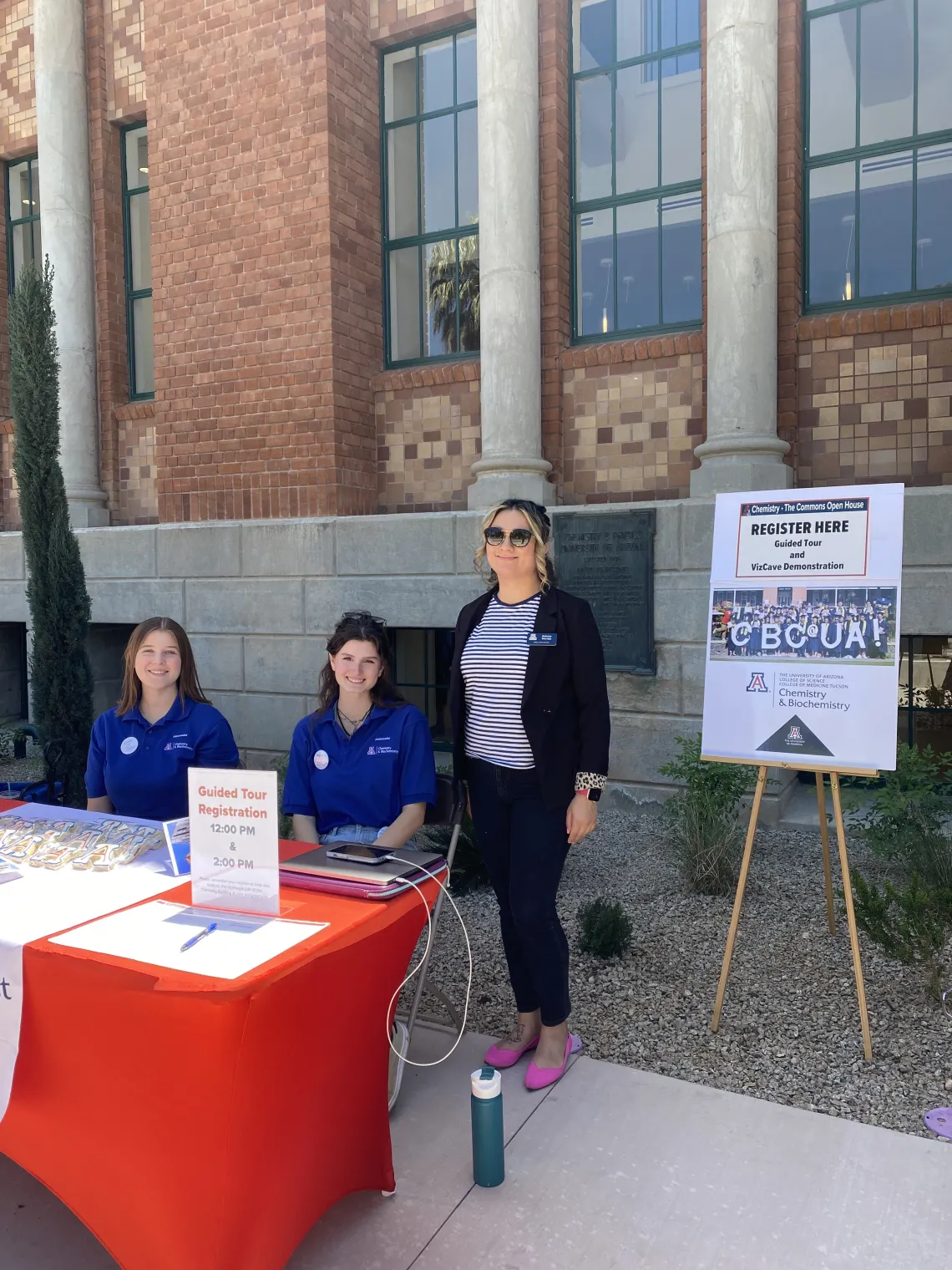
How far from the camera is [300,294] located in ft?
25.8

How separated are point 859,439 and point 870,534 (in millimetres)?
3430

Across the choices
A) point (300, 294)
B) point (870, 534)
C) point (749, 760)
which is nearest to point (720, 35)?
point (300, 294)

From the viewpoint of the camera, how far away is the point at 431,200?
27.3ft

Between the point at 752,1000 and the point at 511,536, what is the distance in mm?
2255

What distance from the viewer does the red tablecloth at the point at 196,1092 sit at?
2.04 m

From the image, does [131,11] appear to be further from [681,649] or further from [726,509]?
[726,509]

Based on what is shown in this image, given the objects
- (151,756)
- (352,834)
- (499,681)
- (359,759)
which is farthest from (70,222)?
(499,681)

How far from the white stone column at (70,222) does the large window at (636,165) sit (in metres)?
4.97

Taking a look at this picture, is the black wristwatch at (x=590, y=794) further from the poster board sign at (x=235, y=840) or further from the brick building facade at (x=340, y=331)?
the brick building facade at (x=340, y=331)

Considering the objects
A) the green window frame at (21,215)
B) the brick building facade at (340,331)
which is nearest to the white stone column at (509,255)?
the brick building facade at (340,331)

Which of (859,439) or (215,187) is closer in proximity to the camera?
(859,439)

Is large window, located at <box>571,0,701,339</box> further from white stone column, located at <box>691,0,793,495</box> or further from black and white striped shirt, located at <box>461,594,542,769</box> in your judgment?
black and white striped shirt, located at <box>461,594,542,769</box>

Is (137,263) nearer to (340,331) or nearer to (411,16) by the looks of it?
(340,331)

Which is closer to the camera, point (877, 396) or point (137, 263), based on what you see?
point (877, 396)
